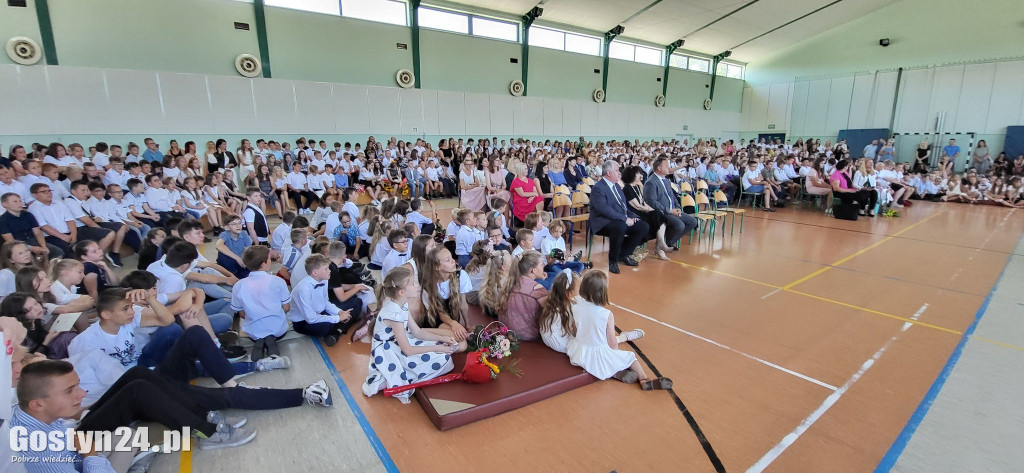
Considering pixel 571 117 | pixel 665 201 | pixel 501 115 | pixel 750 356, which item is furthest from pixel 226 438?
pixel 571 117

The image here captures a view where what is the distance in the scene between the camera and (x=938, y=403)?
2.89 m

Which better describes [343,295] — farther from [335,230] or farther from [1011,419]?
[1011,419]

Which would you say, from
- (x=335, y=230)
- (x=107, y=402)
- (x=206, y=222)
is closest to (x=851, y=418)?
(x=107, y=402)

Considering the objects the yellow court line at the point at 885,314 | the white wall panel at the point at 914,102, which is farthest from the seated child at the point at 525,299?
the white wall panel at the point at 914,102

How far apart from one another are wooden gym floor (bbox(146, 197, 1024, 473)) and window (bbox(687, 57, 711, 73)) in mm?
18826

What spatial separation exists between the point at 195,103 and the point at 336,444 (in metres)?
12.4

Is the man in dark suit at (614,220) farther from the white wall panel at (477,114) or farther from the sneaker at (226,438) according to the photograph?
the white wall panel at (477,114)

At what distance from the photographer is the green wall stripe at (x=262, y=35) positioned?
11742 millimetres

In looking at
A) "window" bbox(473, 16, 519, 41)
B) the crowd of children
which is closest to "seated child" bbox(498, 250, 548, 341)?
the crowd of children

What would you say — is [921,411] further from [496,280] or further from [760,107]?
[760,107]

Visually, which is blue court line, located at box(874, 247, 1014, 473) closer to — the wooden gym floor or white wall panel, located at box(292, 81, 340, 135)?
the wooden gym floor

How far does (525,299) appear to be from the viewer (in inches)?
139

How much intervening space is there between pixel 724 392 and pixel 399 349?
91.5 inches

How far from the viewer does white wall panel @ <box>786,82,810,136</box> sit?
839 inches
